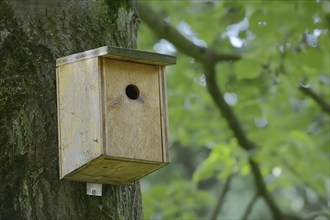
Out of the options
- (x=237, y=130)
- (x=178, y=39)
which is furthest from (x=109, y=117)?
(x=237, y=130)

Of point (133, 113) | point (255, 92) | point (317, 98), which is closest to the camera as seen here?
point (133, 113)

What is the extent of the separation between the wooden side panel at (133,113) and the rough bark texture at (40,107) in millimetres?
169

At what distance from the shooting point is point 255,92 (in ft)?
21.6

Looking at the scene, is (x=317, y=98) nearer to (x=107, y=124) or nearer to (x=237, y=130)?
(x=237, y=130)

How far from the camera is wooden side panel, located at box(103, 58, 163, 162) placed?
2.91 m

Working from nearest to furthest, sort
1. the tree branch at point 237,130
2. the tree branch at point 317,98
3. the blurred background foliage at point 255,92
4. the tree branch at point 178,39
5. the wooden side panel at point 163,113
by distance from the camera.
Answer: the wooden side panel at point 163,113 < the blurred background foliage at point 255,92 < the tree branch at point 178,39 < the tree branch at point 237,130 < the tree branch at point 317,98

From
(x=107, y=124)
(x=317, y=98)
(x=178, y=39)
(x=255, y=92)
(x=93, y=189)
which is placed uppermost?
(x=178, y=39)

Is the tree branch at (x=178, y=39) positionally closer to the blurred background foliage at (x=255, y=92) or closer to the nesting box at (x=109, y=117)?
the blurred background foliage at (x=255, y=92)

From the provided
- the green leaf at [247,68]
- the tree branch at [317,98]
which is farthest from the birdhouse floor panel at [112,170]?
the tree branch at [317,98]

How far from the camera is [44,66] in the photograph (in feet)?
9.91

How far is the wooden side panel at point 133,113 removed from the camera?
9.54ft

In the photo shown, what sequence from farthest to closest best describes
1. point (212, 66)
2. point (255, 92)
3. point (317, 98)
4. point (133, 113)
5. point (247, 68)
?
point (255, 92), point (317, 98), point (212, 66), point (247, 68), point (133, 113)

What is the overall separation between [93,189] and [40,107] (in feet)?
1.03

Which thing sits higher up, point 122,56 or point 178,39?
point 178,39
